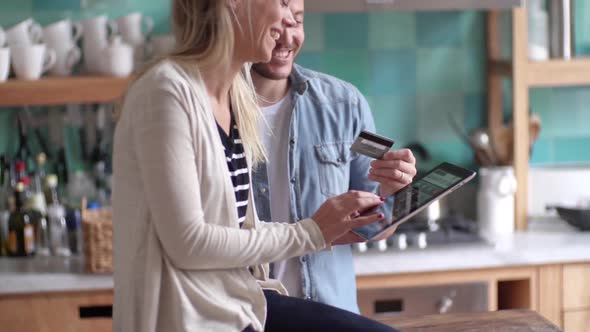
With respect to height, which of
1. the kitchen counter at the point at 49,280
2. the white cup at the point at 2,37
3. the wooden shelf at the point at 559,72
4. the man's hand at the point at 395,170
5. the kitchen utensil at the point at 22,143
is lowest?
the kitchen counter at the point at 49,280

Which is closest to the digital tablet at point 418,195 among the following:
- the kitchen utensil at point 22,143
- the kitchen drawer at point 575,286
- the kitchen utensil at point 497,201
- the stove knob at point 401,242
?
the stove knob at point 401,242

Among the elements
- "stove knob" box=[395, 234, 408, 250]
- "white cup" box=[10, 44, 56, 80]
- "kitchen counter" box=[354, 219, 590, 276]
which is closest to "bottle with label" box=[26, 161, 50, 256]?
"white cup" box=[10, 44, 56, 80]

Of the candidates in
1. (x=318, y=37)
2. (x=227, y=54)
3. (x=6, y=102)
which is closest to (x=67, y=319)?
(x=6, y=102)

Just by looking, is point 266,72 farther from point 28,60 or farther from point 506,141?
point 506,141

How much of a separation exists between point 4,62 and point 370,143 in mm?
1653

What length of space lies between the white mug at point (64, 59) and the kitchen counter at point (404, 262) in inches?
24.8

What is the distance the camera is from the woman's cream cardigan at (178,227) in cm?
153

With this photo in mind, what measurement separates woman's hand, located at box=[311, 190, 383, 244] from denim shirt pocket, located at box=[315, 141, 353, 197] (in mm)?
659

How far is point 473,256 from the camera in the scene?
123 inches

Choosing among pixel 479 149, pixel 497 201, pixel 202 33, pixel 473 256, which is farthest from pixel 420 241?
pixel 202 33

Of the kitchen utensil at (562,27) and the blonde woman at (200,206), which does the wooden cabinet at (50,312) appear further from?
the kitchen utensil at (562,27)

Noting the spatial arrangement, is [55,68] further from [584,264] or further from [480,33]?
[584,264]

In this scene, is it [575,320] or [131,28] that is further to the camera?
[131,28]

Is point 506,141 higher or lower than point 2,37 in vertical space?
lower
